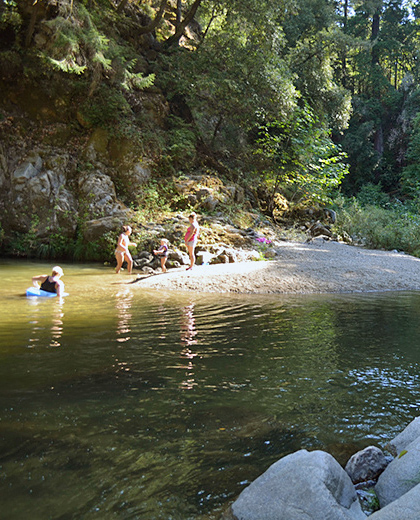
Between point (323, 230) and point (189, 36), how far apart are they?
43.6 feet

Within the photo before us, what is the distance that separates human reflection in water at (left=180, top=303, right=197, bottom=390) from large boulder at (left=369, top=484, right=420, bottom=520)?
2449mm

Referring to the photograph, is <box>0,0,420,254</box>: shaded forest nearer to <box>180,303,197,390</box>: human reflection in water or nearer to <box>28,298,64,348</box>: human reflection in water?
<box>28,298,64,348</box>: human reflection in water

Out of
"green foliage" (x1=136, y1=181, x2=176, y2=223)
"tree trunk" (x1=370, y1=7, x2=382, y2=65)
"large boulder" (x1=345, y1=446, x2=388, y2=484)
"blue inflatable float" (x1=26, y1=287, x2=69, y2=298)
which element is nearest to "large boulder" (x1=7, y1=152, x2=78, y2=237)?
"green foliage" (x1=136, y1=181, x2=176, y2=223)

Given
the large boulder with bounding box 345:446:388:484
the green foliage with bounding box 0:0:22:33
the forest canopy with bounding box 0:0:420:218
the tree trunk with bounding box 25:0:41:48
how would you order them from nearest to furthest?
1. the large boulder with bounding box 345:446:388:484
2. the tree trunk with bounding box 25:0:41:48
3. the green foliage with bounding box 0:0:22:33
4. the forest canopy with bounding box 0:0:420:218

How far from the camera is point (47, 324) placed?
6883 mm

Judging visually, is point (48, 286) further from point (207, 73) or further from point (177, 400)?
point (207, 73)

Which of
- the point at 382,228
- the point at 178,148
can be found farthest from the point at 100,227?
the point at 382,228

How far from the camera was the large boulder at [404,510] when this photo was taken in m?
2.12

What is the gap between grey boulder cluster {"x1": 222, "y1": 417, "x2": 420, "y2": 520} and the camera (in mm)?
2320

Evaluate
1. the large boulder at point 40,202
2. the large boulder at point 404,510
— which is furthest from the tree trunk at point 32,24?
the large boulder at point 404,510

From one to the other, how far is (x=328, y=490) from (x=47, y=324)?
5.48 m

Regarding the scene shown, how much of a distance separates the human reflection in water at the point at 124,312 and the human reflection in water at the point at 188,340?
2.72ft

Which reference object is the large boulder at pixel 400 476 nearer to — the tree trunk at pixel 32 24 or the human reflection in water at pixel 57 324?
the human reflection in water at pixel 57 324

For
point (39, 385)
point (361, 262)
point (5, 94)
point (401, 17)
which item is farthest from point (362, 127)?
point (39, 385)
